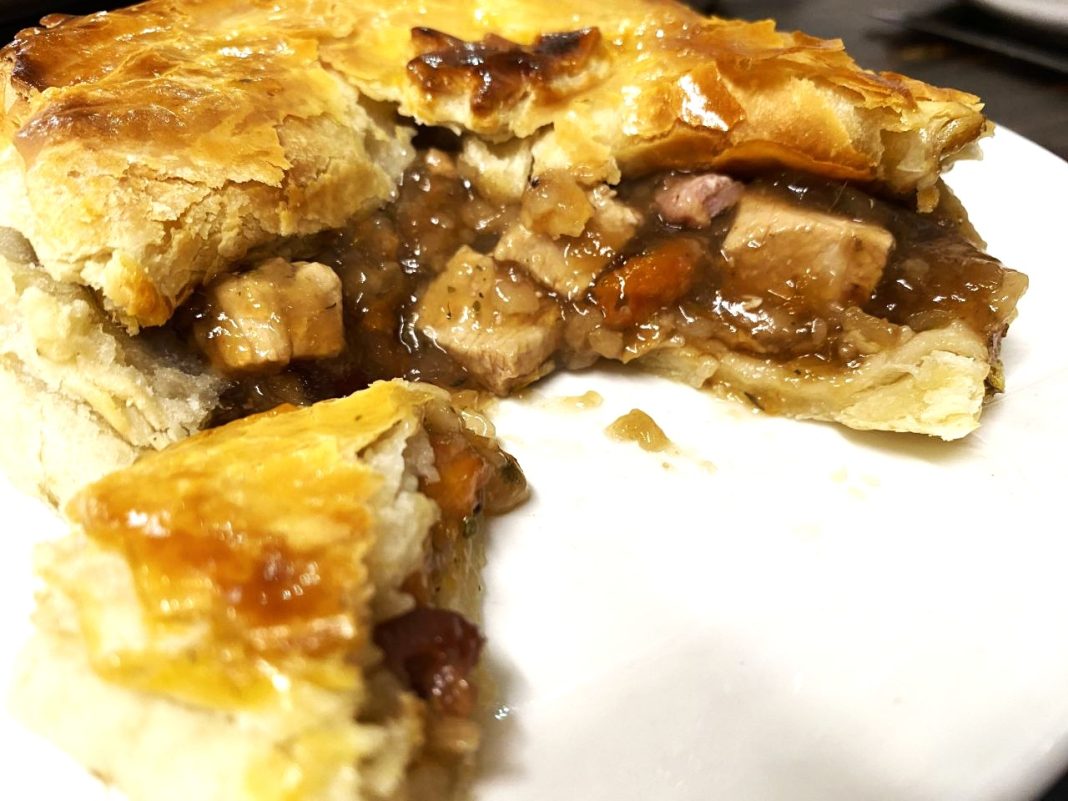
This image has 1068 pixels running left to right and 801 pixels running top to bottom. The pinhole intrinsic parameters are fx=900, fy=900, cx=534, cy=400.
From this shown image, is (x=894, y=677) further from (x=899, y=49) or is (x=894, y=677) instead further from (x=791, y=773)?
(x=899, y=49)

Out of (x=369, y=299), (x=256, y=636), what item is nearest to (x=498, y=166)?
(x=369, y=299)

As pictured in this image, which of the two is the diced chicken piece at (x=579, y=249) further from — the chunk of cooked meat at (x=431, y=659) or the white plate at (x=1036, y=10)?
the white plate at (x=1036, y=10)

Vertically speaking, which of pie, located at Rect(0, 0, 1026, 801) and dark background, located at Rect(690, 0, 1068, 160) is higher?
pie, located at Rect(0, 0, 1026, 801)

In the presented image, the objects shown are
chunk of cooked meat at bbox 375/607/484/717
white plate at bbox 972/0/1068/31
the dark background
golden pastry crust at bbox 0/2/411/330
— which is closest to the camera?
chunk of cooked meat at bbox 375/607/484/717

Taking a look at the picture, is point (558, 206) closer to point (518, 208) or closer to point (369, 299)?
point (518, 208)

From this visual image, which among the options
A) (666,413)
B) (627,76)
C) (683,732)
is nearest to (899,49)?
(627,76)

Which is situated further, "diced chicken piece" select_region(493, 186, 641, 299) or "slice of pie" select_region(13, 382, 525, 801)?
"diced chicken piece" select_region(493, 186, 641, 299)

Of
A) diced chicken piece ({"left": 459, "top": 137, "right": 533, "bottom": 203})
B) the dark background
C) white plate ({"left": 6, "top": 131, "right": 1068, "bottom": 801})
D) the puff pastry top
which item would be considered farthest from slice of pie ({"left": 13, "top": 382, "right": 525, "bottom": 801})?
the dark background

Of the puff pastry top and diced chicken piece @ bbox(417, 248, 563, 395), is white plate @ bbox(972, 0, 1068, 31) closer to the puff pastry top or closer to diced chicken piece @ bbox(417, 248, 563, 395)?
diced chicken piece @ bbox(417, 248, 563, 395)
